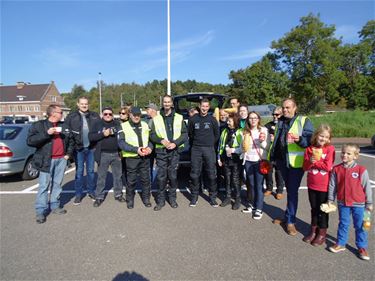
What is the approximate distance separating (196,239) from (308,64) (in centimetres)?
3386

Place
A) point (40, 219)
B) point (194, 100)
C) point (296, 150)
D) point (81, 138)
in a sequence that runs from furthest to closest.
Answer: point (194, 100) < point (81, 138) < point (40, 219) < point (296, 150)

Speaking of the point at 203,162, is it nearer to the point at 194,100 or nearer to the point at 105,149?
the point at 105,149

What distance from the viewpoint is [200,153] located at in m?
4.97

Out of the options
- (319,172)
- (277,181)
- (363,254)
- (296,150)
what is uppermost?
(296,150)

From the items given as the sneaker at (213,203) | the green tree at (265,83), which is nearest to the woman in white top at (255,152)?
the sneaker at (213,203)

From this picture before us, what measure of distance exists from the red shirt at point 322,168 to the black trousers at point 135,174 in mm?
2863

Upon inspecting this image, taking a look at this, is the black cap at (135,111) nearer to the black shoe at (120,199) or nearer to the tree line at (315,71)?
the black shoe at (120,199)

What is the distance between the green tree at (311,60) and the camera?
32.7 metres

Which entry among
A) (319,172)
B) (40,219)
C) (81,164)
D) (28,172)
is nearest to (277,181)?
(319,172)

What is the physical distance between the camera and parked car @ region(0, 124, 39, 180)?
6.48m

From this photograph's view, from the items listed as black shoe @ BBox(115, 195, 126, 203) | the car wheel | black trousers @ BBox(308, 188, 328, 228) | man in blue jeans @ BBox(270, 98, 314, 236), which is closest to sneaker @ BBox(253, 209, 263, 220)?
man in blue jeans @ BBox(270, 98, 314, 236)

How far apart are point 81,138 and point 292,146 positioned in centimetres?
383

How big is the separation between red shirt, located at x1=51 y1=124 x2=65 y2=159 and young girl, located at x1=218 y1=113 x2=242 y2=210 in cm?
286

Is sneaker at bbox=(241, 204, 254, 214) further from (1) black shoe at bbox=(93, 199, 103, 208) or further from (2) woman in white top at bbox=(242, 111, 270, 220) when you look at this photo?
(1) black shoe at bbox=(93, 199, 103, 208)
